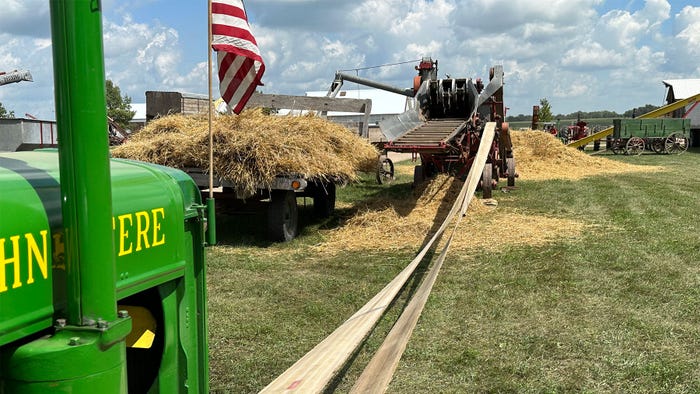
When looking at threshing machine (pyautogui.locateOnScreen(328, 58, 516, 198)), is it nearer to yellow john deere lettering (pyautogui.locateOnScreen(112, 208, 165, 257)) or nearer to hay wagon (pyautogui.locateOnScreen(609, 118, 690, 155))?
yellow john deere lettering (pyautogui.locateOnScreen(112, 208, 165, 257))

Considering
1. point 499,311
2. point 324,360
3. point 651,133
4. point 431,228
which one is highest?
point 651,133

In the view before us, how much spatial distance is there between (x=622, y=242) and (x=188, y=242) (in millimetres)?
6587

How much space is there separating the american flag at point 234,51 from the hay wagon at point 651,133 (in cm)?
2645

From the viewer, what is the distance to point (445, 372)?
3895mm

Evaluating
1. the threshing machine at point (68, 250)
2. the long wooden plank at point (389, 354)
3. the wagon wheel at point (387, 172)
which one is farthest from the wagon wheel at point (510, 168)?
the threshing machine at point (68, 250)

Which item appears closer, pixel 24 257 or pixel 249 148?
pixel 24 257

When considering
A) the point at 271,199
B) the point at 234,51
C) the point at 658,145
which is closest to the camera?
the point at 234,51

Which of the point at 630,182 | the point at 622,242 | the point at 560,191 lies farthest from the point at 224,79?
the point at 630,182

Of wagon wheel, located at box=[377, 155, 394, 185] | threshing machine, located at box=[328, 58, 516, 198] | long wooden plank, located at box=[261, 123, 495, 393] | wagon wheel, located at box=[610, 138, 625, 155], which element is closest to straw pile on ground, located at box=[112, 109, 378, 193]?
threshing machine, located at box=[328, 58, 516, 198]

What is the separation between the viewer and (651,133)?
2745cm

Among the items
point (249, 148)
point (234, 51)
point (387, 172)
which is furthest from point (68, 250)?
point (387, 172)

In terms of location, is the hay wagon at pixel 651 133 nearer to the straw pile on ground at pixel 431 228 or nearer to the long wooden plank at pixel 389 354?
the straw pile on ground at pixel 431 228

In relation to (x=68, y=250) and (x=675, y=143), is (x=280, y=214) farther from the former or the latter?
(x=675, y=143)

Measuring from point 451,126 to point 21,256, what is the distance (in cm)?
1133
